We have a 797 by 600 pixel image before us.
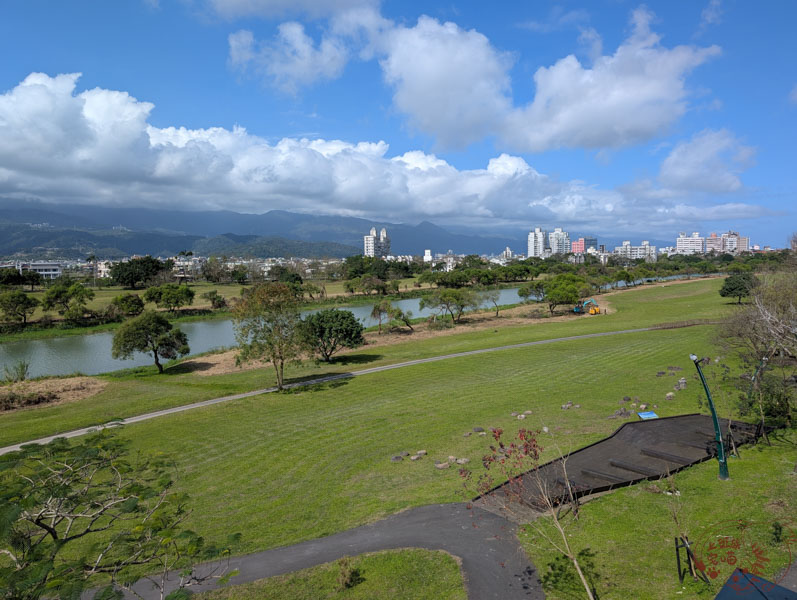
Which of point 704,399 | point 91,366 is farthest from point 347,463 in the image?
point 91,366

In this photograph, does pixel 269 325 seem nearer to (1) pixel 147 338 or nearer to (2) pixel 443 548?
(1) pixel 147 338

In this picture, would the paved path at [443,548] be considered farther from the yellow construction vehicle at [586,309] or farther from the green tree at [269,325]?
the yellow construction vehicle at [586,309]

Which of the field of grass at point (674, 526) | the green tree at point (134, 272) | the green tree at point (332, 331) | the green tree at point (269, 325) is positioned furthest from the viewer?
the green tree at point (134, 272)

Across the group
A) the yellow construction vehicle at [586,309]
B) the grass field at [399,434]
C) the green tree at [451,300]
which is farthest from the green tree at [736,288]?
the green tree at [451,300]

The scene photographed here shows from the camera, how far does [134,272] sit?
4535 inches

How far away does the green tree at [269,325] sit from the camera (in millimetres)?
28766

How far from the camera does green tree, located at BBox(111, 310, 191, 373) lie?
124 feet

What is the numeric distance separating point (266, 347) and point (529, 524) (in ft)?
69.5

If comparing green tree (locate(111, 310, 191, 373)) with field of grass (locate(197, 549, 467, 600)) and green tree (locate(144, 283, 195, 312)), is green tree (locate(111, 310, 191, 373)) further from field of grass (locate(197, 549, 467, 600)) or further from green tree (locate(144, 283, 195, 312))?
green tree (locate(144, 283, 195, 312))

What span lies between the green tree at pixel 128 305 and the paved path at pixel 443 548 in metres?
73.7

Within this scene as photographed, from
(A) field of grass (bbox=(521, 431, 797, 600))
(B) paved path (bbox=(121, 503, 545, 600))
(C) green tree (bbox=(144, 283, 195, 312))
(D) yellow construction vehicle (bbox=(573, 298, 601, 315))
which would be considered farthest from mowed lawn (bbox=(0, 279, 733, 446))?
(C) green tree (bbox=(144, 283, 195, 312))

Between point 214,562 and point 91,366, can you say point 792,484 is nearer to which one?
point 214,562

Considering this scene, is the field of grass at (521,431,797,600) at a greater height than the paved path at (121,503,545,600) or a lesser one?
greater

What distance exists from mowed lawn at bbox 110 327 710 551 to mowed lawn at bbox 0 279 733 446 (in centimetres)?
420
